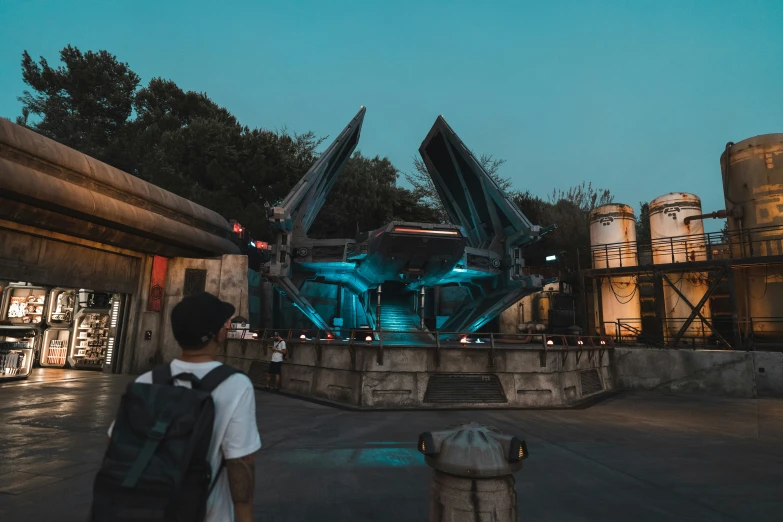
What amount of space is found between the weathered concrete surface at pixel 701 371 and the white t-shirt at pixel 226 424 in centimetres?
1862

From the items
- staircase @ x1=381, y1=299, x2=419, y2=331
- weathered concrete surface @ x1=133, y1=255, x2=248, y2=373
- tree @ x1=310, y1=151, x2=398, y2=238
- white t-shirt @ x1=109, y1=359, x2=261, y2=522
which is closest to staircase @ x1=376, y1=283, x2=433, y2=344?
staircase @ x1=381, y1=299, x2=419, y2=331

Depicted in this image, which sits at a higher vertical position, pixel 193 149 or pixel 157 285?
pixel 193 149

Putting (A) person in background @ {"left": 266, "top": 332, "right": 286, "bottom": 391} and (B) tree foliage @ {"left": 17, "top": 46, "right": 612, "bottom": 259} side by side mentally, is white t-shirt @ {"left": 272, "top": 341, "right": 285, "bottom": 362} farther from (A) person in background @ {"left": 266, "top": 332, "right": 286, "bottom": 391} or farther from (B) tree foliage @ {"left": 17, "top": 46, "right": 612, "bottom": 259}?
(B) tree foliage @ {"left": 17, "top": 46, "right": 612, "bottom": 259}

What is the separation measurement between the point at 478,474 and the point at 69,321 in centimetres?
2297

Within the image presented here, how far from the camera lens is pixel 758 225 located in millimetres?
18141

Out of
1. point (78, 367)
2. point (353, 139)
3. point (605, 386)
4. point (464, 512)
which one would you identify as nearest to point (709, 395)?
point (605, 386)

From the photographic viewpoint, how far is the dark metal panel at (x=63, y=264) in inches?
559

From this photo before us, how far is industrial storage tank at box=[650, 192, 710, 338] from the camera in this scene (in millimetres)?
20031

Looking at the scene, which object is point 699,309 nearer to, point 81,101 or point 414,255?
point 414,255

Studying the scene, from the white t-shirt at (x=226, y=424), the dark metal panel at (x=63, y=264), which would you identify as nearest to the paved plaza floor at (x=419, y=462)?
the white t-shirt at (x=226, y=424)

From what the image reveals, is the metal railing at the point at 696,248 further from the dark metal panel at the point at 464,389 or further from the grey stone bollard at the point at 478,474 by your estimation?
the grey stone bollard at the point at 478,474

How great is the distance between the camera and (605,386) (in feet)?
53.4

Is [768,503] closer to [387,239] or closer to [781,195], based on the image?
[387,239]

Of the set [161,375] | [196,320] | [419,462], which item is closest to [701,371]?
[419,462]
